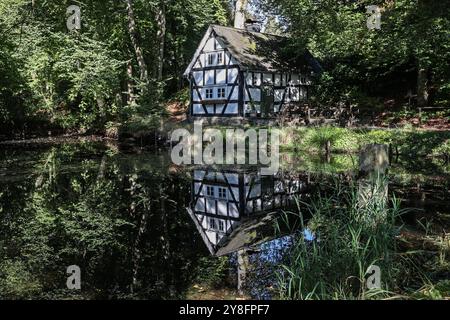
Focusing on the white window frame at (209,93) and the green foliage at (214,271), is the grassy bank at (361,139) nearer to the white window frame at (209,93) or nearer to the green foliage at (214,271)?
the white window frame at (209,93)

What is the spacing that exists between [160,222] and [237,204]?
7.35 ft

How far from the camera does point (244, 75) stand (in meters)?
25.8

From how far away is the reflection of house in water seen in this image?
7.76 meters

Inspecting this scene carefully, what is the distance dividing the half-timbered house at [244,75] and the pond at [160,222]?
34.2ft

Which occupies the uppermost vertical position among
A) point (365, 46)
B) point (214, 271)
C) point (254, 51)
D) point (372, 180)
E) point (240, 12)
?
point (240, 12)

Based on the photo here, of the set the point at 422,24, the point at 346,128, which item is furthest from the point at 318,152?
the point at 422,24

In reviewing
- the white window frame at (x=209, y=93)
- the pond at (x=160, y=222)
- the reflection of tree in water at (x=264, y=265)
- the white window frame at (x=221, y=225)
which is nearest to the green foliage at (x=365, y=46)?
the white window frame at (x=209, y=93)

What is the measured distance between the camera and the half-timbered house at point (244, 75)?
26.0 metres

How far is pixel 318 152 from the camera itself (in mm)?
19016

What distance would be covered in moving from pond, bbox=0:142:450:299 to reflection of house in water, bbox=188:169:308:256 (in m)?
0.02

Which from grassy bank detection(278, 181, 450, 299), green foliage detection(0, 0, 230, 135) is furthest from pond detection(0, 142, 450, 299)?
green foliage detection(0, 0, 230, 135)

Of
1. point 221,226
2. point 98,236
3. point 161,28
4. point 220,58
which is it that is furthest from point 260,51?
point 98,236

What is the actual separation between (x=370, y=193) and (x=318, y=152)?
42.5 feet

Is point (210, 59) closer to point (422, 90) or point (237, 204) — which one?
point (422, 90)
